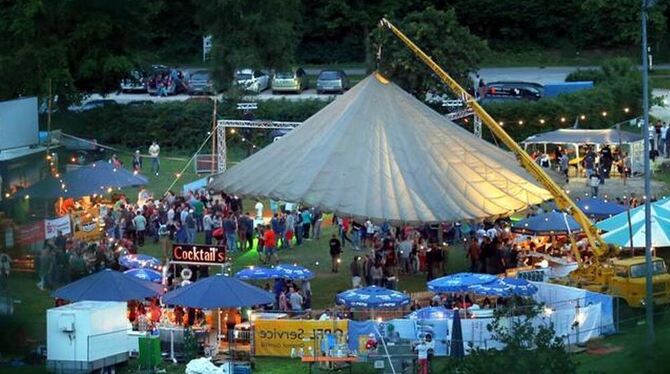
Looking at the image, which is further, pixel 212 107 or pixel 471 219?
pixel 212 107

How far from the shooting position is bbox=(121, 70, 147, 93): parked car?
162ft

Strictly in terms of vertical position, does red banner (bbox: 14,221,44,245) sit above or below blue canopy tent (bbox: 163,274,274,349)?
above

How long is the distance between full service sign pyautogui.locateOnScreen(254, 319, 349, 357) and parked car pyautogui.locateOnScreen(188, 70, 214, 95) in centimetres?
3295

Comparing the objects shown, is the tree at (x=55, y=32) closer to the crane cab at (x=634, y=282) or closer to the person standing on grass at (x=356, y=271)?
the person standing on grass at (x=356, y=271)

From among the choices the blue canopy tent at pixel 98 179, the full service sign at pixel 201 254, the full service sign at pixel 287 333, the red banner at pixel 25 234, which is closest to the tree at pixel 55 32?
the red banner at pixel 25 234

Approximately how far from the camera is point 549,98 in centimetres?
4522

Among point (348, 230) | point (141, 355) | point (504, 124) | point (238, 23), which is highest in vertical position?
point (238, 23)

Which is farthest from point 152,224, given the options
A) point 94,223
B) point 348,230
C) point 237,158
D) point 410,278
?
point 237,158

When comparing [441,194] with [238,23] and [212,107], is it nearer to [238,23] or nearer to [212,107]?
[212,107]

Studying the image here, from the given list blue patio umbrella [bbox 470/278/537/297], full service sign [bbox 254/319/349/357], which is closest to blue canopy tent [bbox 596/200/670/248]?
blue patio umbrella [bbox 470/278/537/297]

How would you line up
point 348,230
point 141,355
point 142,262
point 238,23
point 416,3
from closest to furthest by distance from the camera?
point 141,355 < point 142,262 < point 348,230 < point 238,23 < point 416,3

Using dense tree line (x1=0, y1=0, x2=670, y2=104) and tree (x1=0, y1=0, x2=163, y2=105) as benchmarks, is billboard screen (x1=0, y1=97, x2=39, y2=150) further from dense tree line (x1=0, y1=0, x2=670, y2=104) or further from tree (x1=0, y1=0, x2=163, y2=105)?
tree (x1=0, y1=0, x2=163, y2=105)

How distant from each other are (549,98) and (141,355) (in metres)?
28.3

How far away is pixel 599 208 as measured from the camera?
1164 inches
